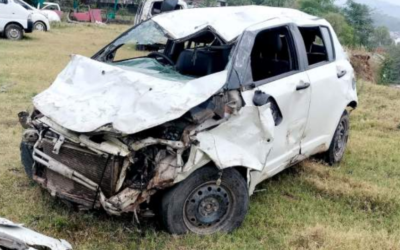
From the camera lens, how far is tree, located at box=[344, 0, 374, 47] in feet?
175

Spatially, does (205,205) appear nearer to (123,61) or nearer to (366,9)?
(123,61)

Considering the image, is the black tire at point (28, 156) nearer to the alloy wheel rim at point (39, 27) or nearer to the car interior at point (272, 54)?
the car interior at point (272, 54)

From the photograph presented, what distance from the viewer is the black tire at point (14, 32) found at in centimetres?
1759

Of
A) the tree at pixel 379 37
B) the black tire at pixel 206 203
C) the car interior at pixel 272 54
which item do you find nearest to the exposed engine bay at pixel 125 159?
the black tire at pixel 206 203

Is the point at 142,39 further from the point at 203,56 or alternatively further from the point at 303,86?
the point at 303,86

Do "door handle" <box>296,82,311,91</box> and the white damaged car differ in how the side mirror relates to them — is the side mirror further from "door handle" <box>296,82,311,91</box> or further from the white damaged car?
"door handle" <box>296,82,311,91</box>

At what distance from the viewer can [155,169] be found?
3.44 m

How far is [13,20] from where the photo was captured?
17.5 m

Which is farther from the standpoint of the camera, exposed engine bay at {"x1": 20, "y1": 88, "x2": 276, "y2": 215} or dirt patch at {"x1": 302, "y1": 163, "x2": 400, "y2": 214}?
dirt patch at {"x1": 302, "y1": 163, "x2": 400, "y2": 214}

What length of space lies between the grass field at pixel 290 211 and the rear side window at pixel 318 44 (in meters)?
1.19

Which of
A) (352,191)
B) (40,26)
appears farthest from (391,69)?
(352,191)

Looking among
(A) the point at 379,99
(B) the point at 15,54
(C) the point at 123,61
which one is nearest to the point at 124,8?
(B) the point at 15,54

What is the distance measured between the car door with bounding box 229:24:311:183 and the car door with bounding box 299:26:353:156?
0.17 meters

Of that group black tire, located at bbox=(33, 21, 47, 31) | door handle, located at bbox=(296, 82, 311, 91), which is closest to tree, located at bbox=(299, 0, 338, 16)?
black tire, located at bbox=(33, 21, 47, 31)
